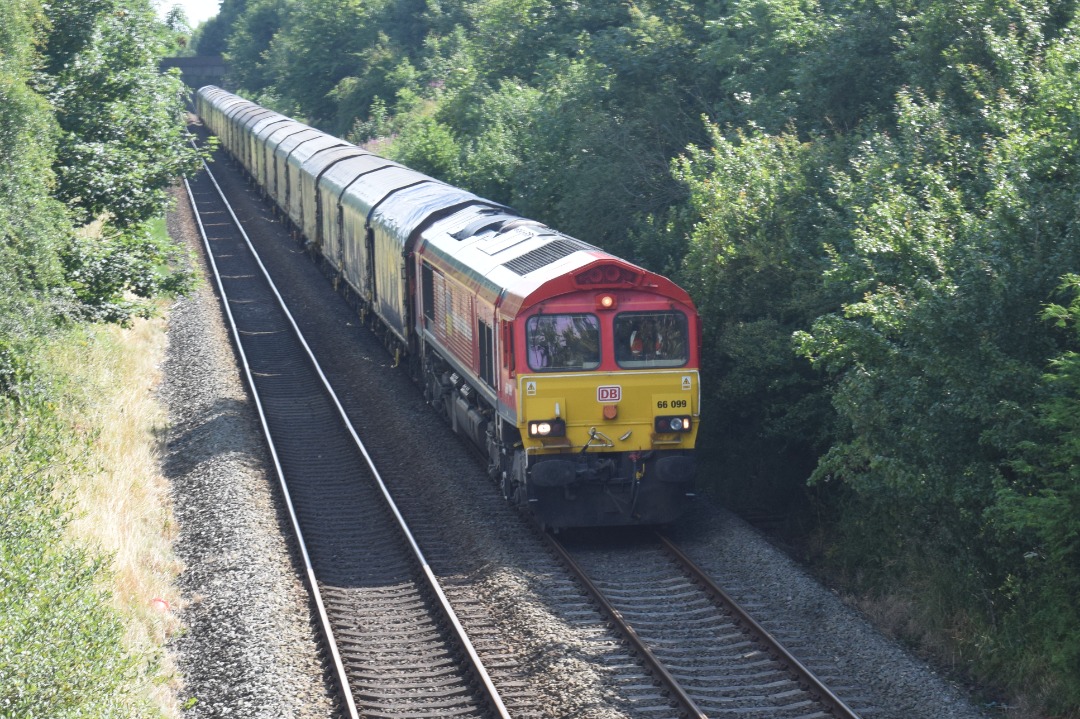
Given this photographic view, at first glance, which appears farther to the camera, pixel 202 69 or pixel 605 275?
pixel 202 69

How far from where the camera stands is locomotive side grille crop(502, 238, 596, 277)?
14273 millimetres

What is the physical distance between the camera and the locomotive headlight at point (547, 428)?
1330cm

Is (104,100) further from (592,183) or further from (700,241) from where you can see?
(700,241)

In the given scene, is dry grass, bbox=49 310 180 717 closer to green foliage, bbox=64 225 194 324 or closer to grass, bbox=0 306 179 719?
grass, bbox=0 306 179 719

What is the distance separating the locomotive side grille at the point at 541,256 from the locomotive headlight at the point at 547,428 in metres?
1.89

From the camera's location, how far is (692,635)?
37.3 ft

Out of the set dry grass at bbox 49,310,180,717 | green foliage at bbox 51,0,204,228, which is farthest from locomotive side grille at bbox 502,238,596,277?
green foliage at bbox 51,0,204,228

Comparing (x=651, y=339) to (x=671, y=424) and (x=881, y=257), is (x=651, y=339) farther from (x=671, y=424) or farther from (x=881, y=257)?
(x=881, y=257)

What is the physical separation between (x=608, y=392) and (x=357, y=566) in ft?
11.5

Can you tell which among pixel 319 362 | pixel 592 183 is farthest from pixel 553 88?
pixel 319 362

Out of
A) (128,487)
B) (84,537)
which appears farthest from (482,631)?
(128,487)

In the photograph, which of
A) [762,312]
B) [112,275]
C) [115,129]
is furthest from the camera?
[115,129]

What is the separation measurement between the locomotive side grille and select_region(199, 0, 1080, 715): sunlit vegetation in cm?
230

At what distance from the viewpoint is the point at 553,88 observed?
1128 inches
